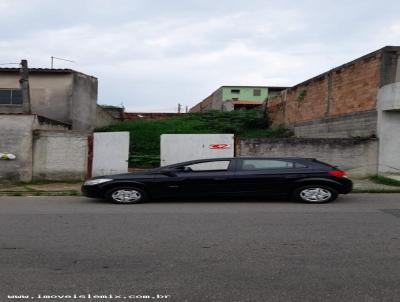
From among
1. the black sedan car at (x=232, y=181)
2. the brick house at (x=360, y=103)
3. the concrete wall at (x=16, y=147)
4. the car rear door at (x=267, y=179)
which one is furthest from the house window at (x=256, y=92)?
the car rear door at (x=267, y=179)

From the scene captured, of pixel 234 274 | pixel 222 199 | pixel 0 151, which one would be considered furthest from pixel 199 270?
pixel 0 151

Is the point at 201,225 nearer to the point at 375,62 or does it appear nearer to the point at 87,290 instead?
the point at 87,290

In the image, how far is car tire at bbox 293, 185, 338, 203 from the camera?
32.1 feet

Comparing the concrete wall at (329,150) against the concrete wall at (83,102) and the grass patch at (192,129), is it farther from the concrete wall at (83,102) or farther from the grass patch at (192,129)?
the concrete wall at (83,102)

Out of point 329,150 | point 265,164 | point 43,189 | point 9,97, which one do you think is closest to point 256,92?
point 9,97

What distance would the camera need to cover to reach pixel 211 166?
1012 centimetres

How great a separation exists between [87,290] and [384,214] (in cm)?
612

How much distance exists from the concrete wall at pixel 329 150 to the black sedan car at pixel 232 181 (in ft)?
16.4

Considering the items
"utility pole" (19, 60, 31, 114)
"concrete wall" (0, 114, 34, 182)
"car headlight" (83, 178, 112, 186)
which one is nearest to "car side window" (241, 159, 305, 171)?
"car headlight" (83, 178, 112, 186)

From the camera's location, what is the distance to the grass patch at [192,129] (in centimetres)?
1661

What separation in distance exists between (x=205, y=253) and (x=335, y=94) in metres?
14.1

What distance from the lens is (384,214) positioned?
821 centimetres

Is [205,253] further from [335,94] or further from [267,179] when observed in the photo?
[335,94]

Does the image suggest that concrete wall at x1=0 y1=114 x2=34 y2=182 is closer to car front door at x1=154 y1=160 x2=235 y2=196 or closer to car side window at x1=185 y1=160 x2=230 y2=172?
car front door at x1=154 y1=160 x2=235 y2=196
